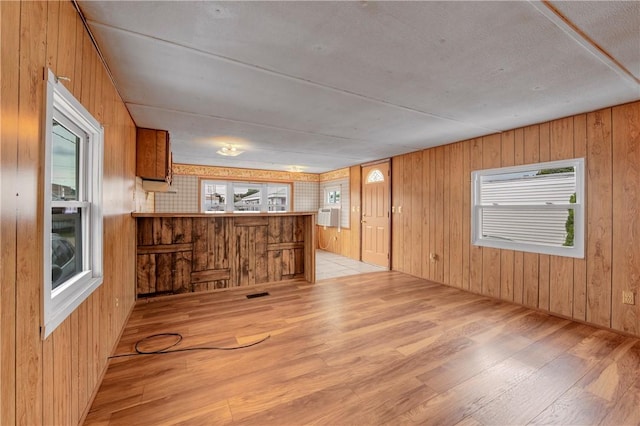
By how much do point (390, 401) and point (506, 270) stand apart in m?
2.79

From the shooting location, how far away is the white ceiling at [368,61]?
4.63ft

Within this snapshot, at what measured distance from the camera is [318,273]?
4.98m

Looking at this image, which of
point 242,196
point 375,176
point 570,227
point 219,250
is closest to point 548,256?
point 570,227

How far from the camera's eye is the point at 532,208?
10.8ft

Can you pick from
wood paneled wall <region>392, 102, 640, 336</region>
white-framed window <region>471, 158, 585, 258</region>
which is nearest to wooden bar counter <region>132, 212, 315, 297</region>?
wood paneled wall <region>392, 102, 640, 336</region>

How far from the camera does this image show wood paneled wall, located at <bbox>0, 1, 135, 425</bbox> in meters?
0.85

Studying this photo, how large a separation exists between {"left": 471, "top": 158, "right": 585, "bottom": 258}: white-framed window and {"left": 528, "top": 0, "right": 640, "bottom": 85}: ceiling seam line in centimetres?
121

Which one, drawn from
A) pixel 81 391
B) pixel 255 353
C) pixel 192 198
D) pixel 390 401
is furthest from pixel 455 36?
pixel 192 198

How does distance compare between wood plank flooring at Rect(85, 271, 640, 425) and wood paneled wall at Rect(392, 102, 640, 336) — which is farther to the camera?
wood paneled wall at Rect(392, 102, 640, 336)

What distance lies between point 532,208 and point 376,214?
9.18 feet

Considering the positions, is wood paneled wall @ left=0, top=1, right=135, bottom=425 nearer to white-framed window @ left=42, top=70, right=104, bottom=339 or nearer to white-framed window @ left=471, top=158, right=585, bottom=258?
white-framed window @ left=42, top=70, right=104, bottom=339

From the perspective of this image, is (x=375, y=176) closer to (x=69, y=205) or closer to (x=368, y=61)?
(x=368, y=61)

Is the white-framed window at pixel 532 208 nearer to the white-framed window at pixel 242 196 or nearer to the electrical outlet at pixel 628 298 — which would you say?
the electrical outlet at pixel 628 298

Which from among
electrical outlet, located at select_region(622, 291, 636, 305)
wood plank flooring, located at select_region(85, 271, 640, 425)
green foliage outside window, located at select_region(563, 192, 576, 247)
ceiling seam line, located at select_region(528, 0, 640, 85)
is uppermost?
ceiling seam line, located at select_region(528, 0, 640, 85)
